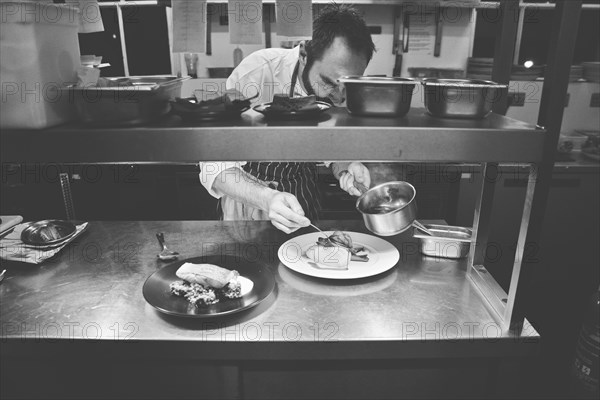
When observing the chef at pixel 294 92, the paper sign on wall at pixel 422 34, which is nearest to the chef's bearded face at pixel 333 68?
the chef at pixel 294 92

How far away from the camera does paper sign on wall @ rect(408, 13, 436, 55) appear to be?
447 cm

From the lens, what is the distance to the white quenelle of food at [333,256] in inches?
60.2

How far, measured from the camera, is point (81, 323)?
1306 millimetres

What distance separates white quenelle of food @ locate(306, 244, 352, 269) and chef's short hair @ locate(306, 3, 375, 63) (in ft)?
3.37

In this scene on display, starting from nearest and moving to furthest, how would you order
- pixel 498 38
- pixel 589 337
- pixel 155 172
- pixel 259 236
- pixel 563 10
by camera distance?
1. pixel 563 10
2. pixel 498 38
3. pixel 259 236
4. pixel 589 337
5. pixel 155 172

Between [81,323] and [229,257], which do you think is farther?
[229,257]

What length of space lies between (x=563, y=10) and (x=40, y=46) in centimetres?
125

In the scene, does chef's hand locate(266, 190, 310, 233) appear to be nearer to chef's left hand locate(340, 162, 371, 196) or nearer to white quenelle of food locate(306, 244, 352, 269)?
white quenelle of food locate(306, 244, 352, 269)

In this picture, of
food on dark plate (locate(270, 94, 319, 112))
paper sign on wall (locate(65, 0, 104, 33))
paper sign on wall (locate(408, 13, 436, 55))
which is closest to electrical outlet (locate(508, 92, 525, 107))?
paper sign on wall (locate(408, 13, 436, 55))

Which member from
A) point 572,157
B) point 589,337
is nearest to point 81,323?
point 589,337

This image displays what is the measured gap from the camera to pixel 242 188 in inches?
80.4

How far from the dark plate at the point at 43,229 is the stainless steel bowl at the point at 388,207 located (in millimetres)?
1153

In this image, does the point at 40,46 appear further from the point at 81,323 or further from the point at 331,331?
the point at 331,331

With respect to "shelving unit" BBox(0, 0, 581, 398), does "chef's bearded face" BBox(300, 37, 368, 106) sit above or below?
above
